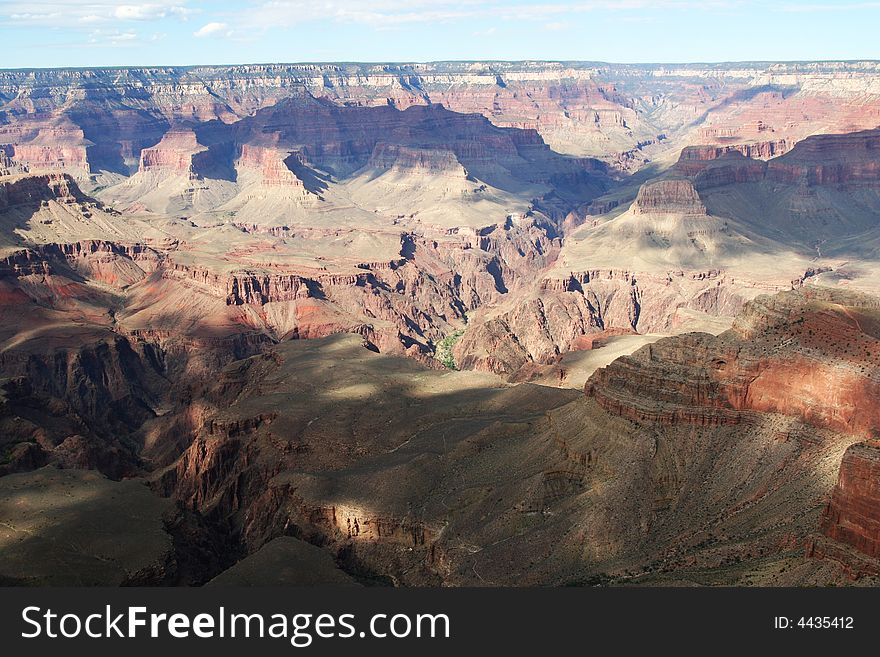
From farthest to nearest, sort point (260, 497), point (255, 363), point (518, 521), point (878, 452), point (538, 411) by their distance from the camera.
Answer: point (255, 363) → point (538, 411) → point (260, 497) → point (518, 521) → point (878, 452)

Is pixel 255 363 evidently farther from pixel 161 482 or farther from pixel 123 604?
pixel 123 604

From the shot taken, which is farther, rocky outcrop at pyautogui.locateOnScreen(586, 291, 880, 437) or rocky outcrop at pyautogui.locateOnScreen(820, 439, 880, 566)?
rocky outcrop at pyautogui.locateOnScreen(586, 291, 880, 437)

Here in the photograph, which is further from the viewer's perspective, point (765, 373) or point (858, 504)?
point (765, 373)

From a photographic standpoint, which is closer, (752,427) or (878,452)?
(878,452)

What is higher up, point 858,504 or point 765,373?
point 765,373

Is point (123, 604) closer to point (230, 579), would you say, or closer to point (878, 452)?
point (230, 579)

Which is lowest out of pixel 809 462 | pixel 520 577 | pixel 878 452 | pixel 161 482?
pixel 161 482

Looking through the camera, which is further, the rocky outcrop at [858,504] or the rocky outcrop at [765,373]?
the rocky outcrop at [765,373]

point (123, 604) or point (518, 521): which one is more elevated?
point (123, 604)

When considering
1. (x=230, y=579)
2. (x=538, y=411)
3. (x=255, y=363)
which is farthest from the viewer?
(x=255, y=363)

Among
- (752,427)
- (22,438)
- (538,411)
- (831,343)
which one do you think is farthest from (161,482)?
(831,343)
